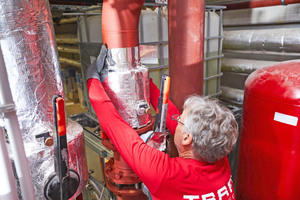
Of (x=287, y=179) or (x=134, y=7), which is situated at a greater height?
(x=134, y=7)

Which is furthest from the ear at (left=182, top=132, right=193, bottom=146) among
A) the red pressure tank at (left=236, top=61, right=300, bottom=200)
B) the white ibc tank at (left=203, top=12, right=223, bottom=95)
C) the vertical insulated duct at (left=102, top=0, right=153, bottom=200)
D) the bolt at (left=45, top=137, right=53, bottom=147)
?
the white ibc tank at (left=203, top=12, right=223, bottom=95)

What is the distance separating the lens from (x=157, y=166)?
0.83m

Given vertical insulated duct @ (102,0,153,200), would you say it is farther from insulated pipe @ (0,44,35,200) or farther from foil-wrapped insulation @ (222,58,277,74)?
foil-wrapped insulation @ (222,58,277,74)

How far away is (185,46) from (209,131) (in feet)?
1.89

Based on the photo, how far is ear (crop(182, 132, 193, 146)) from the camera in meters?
0.88

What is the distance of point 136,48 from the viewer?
958mm

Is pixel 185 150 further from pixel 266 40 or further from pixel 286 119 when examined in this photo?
pixel 266 40

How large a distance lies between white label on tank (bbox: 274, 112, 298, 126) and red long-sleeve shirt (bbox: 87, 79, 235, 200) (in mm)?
754

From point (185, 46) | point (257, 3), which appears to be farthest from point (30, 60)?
point (257, 3)

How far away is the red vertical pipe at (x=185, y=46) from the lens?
1.18 m

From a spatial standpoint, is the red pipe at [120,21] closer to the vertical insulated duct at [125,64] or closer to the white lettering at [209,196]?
the vertical insulated duct at [125,64]

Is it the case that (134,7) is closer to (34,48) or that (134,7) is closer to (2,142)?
(34,48)

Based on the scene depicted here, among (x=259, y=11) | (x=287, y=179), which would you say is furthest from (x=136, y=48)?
(x=259, y=11)

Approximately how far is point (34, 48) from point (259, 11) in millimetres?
3006
